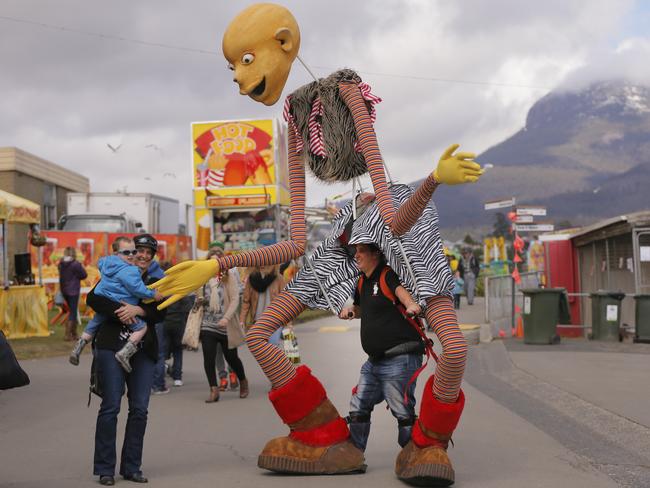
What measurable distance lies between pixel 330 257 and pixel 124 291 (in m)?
1.43

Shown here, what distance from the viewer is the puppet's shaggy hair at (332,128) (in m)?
6.25

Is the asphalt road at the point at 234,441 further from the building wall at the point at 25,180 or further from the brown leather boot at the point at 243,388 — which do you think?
the building wall at the point at 25,180

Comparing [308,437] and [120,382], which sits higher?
[120,382]

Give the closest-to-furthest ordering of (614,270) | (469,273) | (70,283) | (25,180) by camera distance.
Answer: (70,283) → (614,270) → (469,273) → (25,180)

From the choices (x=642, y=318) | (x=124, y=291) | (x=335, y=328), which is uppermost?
(x=124, y=291)

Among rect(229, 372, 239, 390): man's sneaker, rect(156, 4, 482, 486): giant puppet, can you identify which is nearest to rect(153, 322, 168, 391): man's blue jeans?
rect(229, 372, 239, 390): man's sneaker

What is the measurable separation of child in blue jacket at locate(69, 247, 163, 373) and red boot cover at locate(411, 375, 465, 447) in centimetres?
190

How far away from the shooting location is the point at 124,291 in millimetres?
6293

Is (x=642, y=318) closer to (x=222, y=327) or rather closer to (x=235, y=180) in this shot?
(x=222, y=327)

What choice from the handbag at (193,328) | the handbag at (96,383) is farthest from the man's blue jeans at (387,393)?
the handbag at (193,328)

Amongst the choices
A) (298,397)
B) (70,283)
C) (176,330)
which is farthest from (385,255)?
(70,283)

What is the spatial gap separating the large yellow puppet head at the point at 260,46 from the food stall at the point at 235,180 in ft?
59.8

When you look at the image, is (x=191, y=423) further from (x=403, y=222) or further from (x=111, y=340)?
(x=403, y=222)

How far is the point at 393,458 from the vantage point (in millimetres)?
6797
